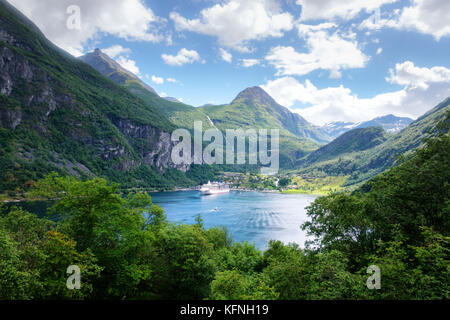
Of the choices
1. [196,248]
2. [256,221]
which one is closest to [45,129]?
[256,221]

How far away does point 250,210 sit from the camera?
314 ft

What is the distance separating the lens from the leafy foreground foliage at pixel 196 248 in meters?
10.5

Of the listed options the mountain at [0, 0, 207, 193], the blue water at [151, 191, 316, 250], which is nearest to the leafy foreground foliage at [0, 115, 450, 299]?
the blue water at [151, 191, 316, 250]

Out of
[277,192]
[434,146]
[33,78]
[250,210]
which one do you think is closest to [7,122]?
[33,78]

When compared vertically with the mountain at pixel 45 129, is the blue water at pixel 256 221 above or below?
below

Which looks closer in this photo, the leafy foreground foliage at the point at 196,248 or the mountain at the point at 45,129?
the leafy foreground foliage at the point at 196,248

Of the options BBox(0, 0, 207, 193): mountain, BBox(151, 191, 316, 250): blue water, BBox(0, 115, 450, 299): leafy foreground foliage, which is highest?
BBox(0, 0, 207, 193): mountain

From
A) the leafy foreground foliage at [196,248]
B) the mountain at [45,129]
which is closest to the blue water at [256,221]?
the leafy foreground foliage at [196,248]

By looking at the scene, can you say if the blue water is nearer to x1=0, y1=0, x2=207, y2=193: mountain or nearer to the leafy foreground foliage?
the leafy foreground foliage

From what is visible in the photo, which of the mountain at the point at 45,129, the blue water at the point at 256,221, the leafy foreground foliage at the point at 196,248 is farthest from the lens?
the mountain at the point at 45,129

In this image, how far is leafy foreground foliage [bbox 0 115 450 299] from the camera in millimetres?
10469

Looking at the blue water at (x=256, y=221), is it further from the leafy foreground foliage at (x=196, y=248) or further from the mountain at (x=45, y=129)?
the mountain at (x=45, y=129)

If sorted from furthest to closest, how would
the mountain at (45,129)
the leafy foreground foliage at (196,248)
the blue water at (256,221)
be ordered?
the mountain at (45,129) < the blue water at (256,221) < the leafy foreground foliage at (196,248)

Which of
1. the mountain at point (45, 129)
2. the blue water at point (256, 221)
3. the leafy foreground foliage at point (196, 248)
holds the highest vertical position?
the mountain at point (45, 129)
